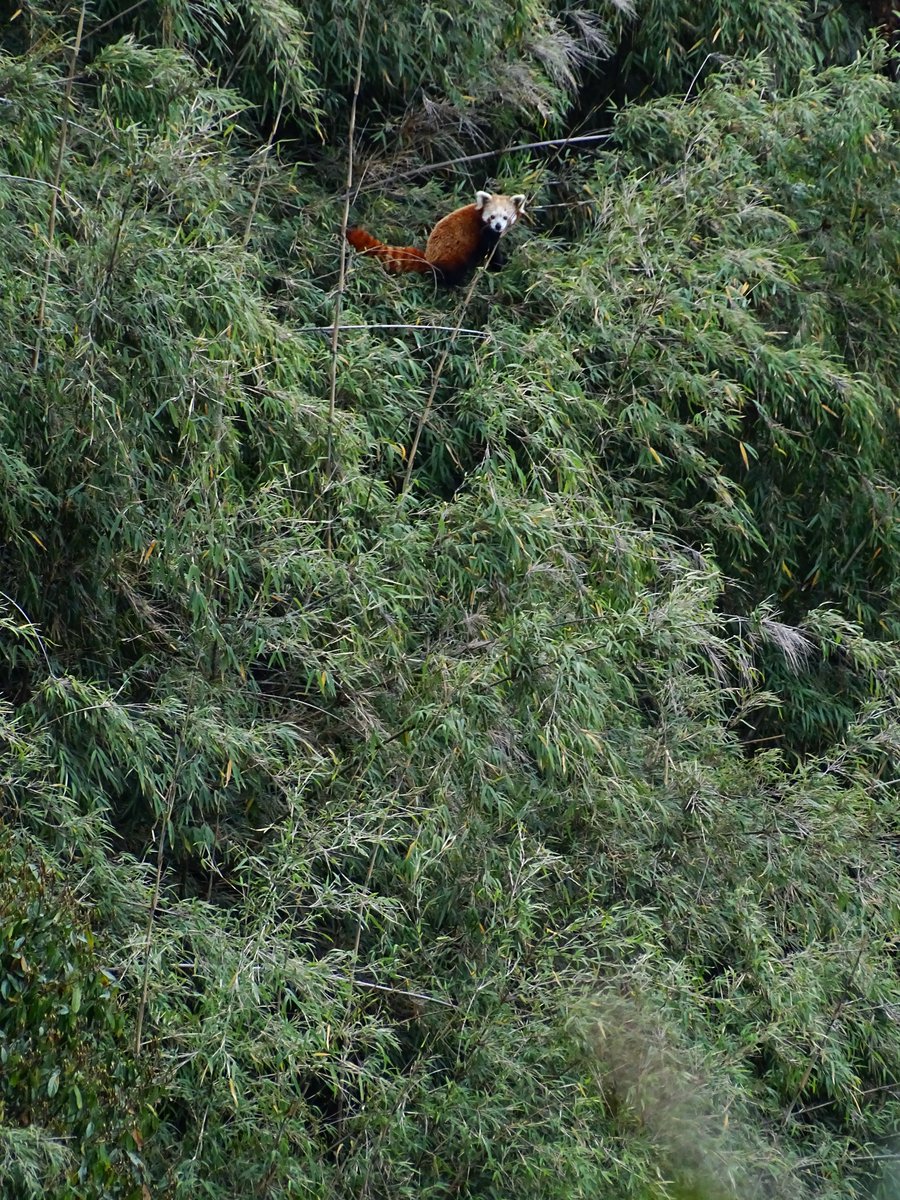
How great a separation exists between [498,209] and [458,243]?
203 millimetres

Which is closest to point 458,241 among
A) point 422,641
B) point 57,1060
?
point 422,641

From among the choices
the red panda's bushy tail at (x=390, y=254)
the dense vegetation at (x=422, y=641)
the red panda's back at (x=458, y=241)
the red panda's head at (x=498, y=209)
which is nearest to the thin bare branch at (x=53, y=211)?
the dense vegetation at (x=422, y=641)

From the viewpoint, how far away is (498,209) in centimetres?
557

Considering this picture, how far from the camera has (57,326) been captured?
3947mm

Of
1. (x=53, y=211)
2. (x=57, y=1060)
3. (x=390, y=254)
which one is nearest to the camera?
(x=57, y=1060)

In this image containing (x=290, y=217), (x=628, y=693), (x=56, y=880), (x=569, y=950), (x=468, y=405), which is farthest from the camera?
(x=290, y=217)

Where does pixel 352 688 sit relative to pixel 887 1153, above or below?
above

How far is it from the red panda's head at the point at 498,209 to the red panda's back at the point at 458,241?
0.03 meters

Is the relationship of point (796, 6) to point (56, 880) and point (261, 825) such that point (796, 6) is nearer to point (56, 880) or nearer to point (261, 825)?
point (261, 825)

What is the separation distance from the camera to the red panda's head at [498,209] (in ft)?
18.2

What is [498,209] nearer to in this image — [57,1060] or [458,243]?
[458,243]

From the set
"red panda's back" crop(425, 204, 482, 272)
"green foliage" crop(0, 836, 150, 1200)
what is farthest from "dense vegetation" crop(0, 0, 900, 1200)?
"red panda's back" crop(425, 204, 482, 272)

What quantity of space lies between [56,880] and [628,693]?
2.10 meters

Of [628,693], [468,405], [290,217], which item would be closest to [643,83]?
[290,217]
